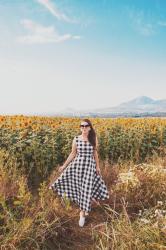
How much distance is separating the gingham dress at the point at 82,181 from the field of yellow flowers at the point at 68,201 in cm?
19

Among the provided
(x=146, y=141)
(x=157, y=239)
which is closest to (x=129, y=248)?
(x=157, y=239)

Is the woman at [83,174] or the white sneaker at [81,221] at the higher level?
the woman at [83,174]

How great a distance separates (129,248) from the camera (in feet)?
16.8

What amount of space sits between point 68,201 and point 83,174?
63 cm

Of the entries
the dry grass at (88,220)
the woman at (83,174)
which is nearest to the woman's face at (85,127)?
the woman at (83,174)

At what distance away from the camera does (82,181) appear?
707cm

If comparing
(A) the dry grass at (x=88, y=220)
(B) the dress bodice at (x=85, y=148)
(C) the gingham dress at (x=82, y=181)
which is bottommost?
(A) the dry grass at (x=88, y=220)

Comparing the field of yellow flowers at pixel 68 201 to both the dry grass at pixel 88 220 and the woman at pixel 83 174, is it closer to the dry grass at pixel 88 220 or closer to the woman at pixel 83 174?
the dry grass at pixel 88 220

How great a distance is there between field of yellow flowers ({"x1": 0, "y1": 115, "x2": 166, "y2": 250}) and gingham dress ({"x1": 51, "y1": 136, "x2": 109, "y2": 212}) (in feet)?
0.63

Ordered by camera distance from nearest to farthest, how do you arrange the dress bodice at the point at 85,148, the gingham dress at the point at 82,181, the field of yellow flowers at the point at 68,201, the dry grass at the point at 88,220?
the dry grass at the point at 88,220
the field of yellow flowers at the point at 68,201
the gingham dress at the point at 82,181
the dress bodice at the point at 85,148

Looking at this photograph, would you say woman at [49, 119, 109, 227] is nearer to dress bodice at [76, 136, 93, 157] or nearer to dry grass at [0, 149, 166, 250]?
dress bodice at [76, 136, 93, 157]

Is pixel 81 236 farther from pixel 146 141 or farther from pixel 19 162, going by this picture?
pixel 146 141

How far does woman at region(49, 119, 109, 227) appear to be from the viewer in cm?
698

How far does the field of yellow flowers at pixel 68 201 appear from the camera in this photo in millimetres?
5513
